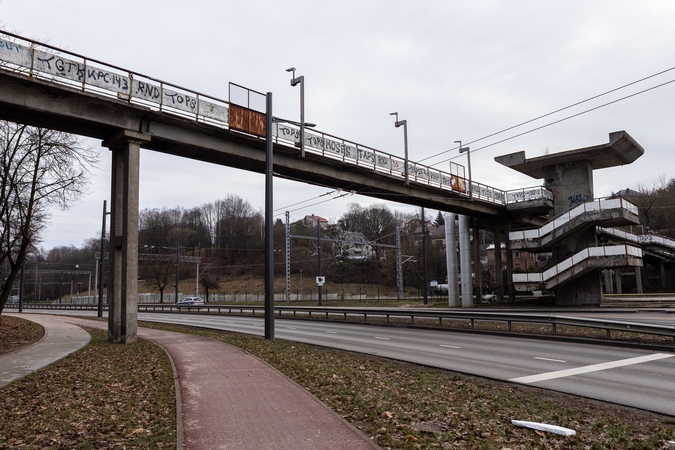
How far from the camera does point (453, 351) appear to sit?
46.5 ft

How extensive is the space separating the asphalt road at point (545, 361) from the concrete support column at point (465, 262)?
2172 cm

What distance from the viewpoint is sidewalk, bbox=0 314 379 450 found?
5.56 metres

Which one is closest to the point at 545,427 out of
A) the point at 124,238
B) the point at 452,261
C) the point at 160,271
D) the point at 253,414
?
the point at 253,414

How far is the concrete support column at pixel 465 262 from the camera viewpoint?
40.1m

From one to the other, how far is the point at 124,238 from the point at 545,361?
14.1m

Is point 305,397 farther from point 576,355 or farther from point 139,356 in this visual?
point 576,355

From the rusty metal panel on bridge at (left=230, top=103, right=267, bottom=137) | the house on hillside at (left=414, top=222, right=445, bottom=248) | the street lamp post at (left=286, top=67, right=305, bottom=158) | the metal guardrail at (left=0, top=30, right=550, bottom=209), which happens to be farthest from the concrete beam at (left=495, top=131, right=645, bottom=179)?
the house on hillside at (left=414, top=222, right=445, bottom=248)

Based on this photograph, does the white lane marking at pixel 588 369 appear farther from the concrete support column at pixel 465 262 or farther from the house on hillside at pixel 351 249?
the house on hillside at pixel 351 249

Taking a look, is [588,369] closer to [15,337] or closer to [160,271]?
[15,337]

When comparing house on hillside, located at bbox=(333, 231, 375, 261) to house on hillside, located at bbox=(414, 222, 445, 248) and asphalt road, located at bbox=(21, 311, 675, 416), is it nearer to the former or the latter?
house on hillside, located at bbox=(414, 222, 445, 248)

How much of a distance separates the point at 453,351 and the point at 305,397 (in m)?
7.53

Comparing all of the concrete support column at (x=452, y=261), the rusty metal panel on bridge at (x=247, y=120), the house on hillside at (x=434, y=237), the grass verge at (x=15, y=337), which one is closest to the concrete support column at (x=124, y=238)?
the grass verge at (x=15, y=337)

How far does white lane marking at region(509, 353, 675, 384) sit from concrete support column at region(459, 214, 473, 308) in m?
27.3

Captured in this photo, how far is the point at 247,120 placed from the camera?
67.7 feet
